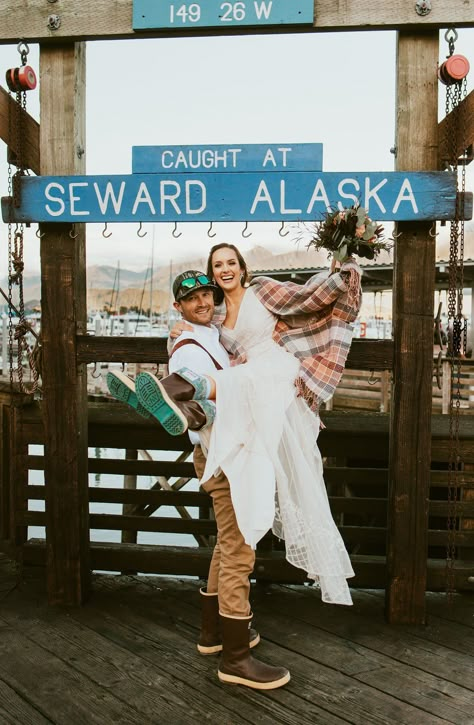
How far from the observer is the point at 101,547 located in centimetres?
431

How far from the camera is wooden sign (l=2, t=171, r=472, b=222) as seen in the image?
347 centimetres

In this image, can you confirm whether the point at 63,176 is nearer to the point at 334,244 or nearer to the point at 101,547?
the point at 334,244

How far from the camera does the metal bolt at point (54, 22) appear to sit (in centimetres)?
363

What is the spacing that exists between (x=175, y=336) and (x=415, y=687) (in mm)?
1777

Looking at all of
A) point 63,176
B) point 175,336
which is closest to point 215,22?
point 63,176

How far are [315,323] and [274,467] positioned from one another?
2.33 feet

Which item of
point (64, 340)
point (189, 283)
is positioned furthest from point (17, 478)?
point (189, 283)

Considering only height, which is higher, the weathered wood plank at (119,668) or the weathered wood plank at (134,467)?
the weathered wood plank at (134,467)

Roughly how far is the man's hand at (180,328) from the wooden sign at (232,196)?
60cm

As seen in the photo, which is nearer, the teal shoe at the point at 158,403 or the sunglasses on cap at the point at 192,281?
the teal shoe at the point at 158,403

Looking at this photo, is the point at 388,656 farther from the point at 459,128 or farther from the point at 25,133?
the point at 25,133

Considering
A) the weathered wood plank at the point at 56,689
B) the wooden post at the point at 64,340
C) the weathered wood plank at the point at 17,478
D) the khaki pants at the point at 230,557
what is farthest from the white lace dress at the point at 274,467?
the weathered wood plank at the point at 17,478

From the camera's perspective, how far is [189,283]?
3.16m

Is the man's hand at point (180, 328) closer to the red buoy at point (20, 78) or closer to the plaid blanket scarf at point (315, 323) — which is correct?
the plaid blanket scarf at point (315, 323)
